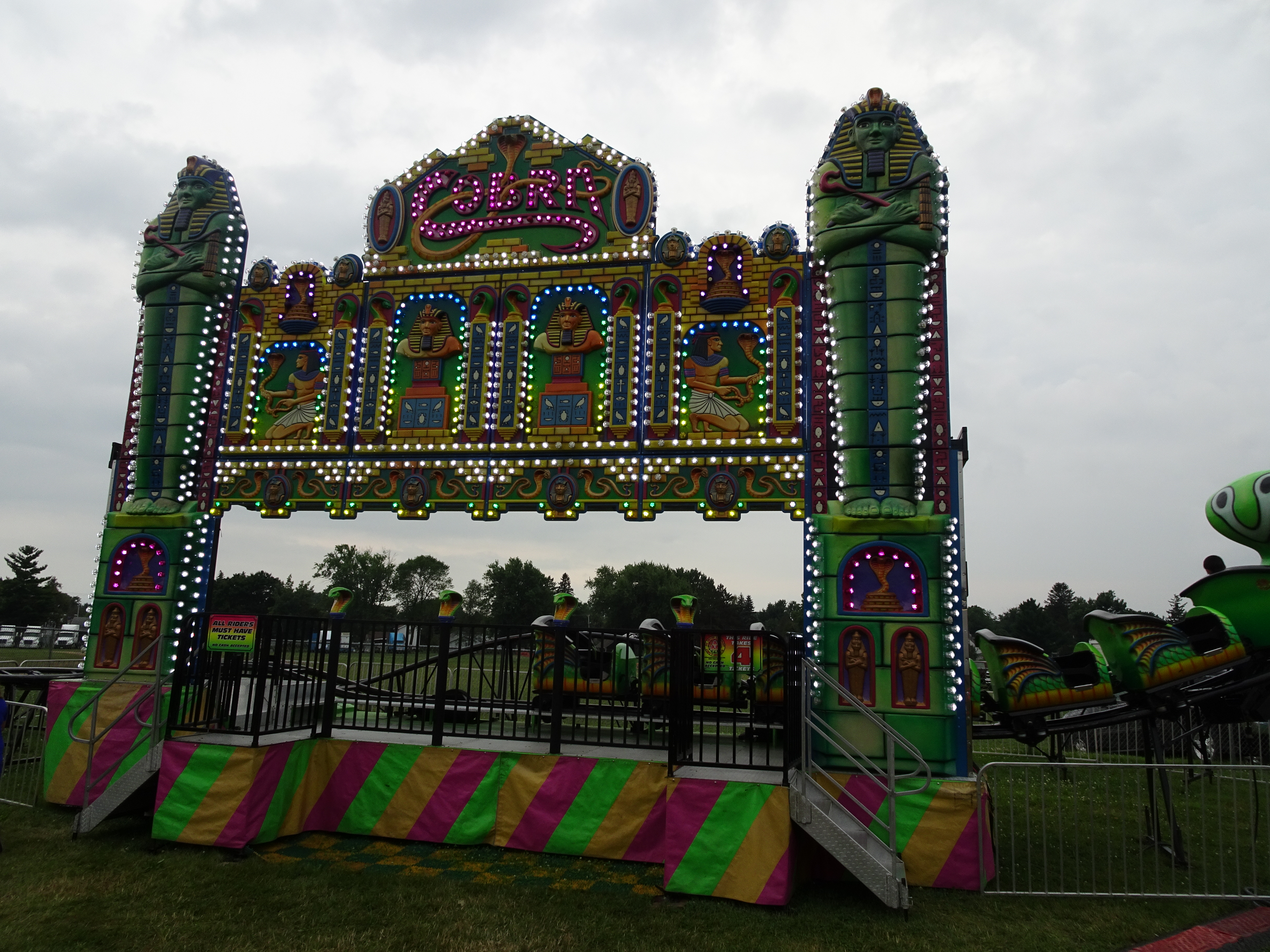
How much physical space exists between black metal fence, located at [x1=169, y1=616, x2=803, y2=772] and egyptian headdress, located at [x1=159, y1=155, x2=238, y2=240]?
5.13m

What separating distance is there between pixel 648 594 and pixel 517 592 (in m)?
11.9

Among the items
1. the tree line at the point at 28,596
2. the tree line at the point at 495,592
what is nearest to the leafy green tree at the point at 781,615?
the tree line at the point at 495,592

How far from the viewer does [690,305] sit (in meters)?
9.27

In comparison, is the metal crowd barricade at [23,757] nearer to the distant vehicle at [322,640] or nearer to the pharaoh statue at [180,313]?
the distant vehicle at [322,640]

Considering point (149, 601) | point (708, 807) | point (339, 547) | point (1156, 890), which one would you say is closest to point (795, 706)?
point (708, 807)

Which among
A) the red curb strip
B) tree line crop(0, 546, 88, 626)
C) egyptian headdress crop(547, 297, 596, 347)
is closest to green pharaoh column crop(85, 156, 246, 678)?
egyptian headdress crop(547, 297, 596, 347)

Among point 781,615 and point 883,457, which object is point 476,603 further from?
point 883,457

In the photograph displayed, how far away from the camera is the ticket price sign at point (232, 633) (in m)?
7.57

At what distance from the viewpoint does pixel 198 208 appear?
10.7 meters

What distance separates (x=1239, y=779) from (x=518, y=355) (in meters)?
11.8

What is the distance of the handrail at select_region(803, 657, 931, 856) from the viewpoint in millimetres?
6504

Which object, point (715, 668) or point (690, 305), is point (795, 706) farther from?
point (690, 305)

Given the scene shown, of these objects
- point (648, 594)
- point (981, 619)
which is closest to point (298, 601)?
point (648, 594)

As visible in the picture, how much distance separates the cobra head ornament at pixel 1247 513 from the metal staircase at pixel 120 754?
33.4 ft
